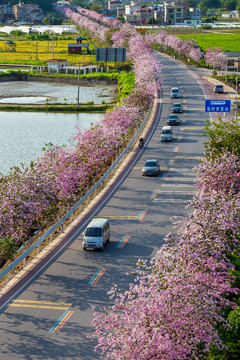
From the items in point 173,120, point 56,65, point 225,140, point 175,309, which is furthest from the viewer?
point 56,65

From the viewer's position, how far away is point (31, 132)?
325ft

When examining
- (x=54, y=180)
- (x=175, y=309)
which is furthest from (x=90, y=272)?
(x=175, y=309)

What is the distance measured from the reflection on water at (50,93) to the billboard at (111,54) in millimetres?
12755

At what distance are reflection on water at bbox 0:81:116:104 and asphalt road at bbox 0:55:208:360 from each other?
60656 mm

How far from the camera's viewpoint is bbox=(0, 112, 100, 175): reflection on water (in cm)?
8212

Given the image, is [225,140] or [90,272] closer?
[90,272]

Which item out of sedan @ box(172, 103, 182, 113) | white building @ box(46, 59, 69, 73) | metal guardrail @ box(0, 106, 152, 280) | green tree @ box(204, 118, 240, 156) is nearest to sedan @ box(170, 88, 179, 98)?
sedan @ box(172, 103, 182, 113)

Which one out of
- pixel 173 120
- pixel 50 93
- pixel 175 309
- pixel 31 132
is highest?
pixel 175 309

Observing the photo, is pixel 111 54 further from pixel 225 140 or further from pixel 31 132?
pixel 225 140

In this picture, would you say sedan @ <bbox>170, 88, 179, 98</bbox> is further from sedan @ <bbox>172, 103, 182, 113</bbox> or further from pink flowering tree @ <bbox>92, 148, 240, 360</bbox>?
pink flowering tree @ <bbox>92, 148, 240, 360</bbox>

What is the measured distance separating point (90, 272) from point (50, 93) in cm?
10560

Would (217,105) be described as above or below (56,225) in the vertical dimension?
above

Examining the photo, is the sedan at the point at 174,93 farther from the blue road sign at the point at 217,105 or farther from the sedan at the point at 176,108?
the blue road sign at the point at 217,105

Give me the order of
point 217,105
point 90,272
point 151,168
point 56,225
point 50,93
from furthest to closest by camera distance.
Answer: point 50,93 → point 217,105 → point 151,168 → point 56,225 → point 90,272
